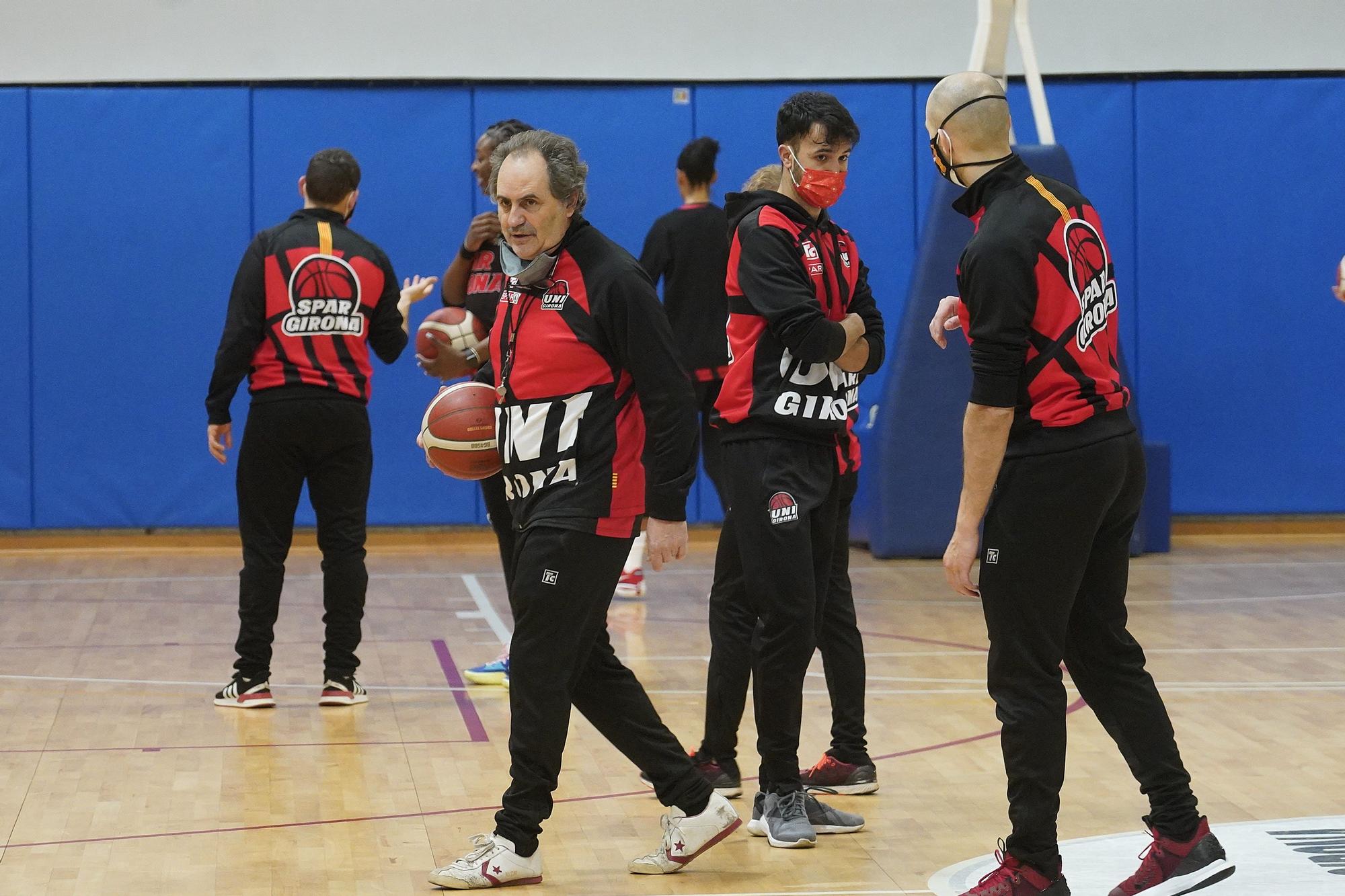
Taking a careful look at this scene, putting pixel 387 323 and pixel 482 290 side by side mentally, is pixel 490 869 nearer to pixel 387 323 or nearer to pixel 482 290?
pixel 482 290

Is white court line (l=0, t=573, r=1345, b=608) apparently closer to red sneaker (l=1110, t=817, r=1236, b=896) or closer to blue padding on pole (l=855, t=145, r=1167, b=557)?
blue padding on pole (l=855, t=145, r=1167, b=557)

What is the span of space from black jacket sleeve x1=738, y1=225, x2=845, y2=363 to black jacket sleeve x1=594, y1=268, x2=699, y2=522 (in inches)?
16.7

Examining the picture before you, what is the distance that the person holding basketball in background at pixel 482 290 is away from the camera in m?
5.47

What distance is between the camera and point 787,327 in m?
4.11

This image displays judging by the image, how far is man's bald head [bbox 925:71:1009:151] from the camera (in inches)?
140

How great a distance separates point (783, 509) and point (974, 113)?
112 centimetres

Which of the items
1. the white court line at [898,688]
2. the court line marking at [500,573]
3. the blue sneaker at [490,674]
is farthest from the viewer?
the court line marking at [500,573]

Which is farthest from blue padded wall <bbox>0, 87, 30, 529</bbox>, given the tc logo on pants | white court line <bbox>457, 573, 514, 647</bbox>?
the tc logo on pants

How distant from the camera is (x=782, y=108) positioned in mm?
4348

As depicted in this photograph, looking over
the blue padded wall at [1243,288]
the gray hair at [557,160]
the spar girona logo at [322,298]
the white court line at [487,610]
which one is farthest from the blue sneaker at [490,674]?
the blue padded wall at [1243,288]

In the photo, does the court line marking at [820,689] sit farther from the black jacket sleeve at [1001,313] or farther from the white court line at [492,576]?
the black jacket sleeve at [1001,313]

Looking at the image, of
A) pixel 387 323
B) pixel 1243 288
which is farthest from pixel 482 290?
pixel 1243 288

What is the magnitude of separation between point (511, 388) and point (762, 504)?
73cm

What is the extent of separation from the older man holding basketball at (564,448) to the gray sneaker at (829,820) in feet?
1.71
